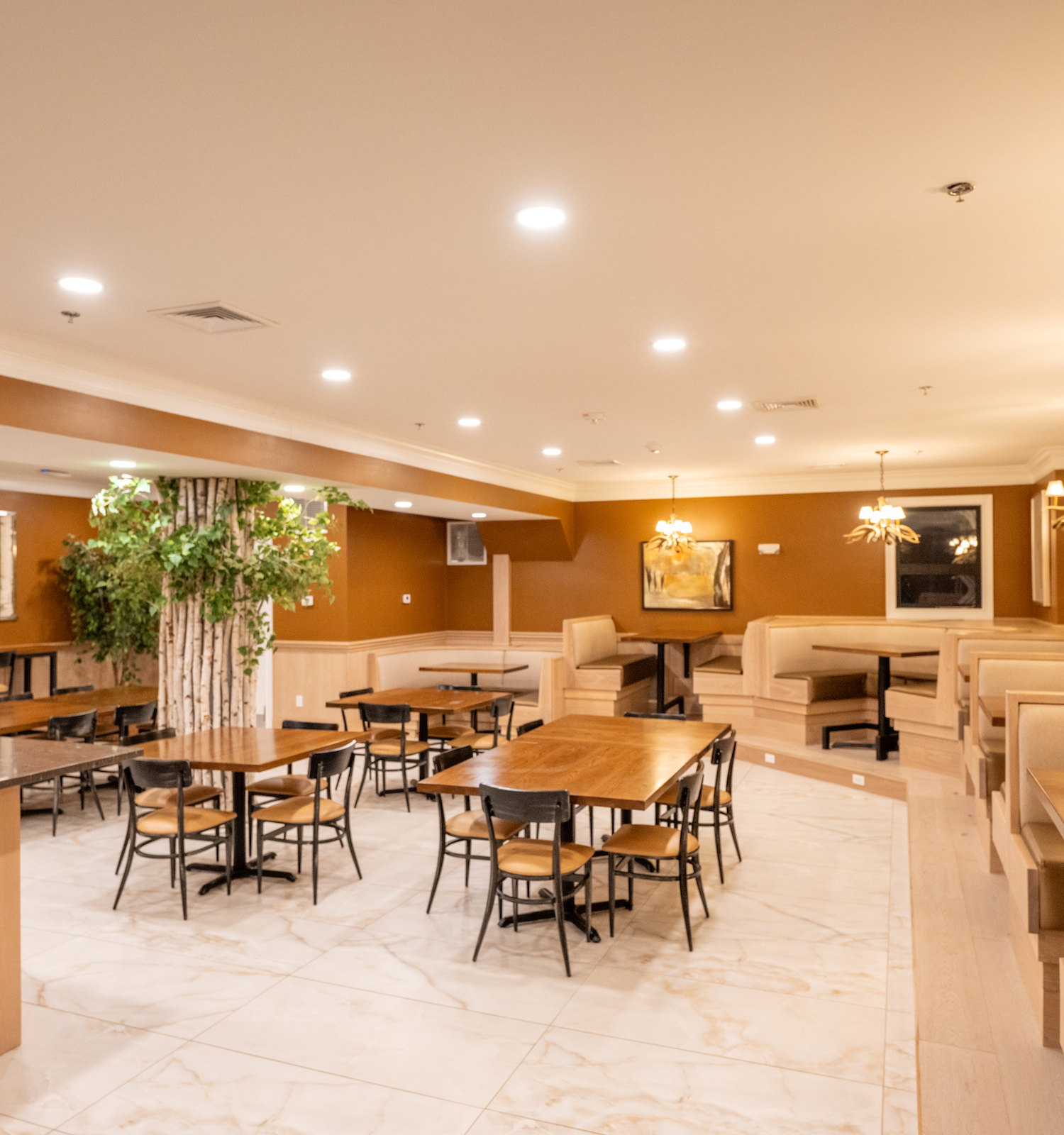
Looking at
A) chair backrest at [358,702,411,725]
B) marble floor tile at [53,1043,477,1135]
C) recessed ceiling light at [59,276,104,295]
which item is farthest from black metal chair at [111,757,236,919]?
recessed ceiling light at [59,276,104,295]

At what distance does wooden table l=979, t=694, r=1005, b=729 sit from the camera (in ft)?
15.5

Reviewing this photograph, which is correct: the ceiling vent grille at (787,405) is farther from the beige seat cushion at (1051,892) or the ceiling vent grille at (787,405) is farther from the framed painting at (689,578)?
the framed painting at (689,578)

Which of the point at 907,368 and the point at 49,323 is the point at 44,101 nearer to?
the point at 49,323

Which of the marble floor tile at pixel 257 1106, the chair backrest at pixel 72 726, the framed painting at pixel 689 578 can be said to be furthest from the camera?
the framed painting at pixel 689 578

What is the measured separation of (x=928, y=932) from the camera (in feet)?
14.1

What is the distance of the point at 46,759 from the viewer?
3428 mm

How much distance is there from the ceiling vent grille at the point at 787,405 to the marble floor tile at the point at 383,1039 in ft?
14.9

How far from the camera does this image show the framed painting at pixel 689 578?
1127cm

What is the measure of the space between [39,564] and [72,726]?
3829mm

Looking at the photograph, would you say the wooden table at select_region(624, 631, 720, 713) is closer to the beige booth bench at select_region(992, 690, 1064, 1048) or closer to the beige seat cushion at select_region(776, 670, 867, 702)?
the beige seat cushion at select_region(776, 670, 867, 702)

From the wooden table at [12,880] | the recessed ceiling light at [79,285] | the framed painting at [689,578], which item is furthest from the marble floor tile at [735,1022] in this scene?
the framed painting at [689,578]

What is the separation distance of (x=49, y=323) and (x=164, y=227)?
155cm

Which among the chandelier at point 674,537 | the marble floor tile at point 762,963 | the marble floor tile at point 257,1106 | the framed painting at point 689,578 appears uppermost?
the chandelier at point 674,537

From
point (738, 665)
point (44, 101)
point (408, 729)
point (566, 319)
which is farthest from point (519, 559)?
point (44, 101)
